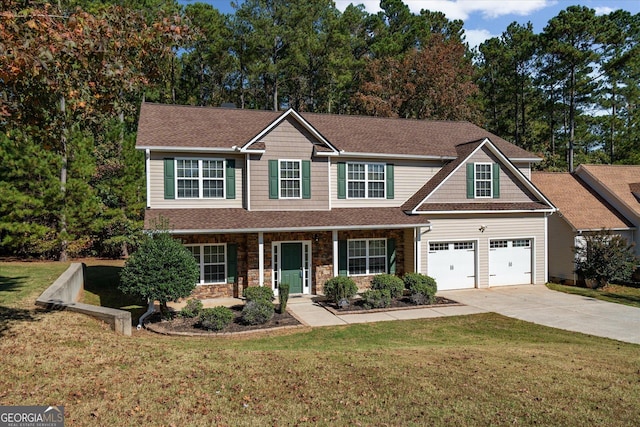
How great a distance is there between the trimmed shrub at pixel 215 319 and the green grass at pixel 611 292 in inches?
567

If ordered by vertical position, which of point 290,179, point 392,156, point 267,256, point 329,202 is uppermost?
point 392,156

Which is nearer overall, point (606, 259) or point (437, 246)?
point (437, 246)

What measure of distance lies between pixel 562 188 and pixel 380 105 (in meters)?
15.8

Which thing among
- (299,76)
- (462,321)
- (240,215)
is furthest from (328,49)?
(462,321)

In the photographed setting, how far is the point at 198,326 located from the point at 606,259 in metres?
17.5

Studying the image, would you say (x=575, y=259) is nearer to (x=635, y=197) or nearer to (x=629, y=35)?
(x=635, y=197)

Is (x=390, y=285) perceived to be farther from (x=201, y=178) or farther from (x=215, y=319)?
(x=201, y=178)

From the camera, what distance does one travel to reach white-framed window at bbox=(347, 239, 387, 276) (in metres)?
19.0

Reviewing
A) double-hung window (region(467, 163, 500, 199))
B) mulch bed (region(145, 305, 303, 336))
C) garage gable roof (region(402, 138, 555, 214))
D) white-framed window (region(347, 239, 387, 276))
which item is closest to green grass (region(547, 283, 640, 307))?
garage gable roof (region(402, 138, 555, 214))

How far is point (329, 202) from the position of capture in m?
18.7

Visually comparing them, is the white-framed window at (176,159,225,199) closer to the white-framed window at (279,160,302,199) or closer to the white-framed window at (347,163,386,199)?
the white-framed window at (279,160,302,199)

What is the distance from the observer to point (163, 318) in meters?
13.7

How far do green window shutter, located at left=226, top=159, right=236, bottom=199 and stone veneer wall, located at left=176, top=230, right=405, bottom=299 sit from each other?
1.63 m

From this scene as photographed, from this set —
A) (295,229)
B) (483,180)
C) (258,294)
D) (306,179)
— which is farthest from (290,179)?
(483,180)
